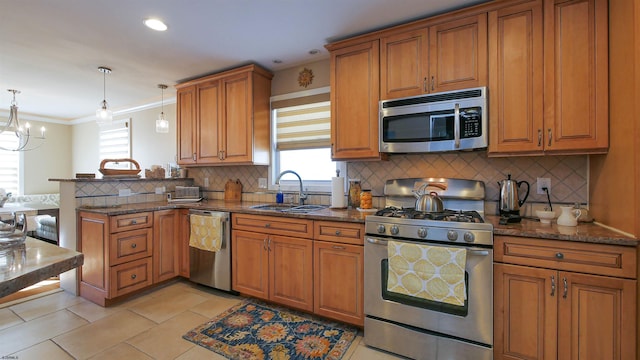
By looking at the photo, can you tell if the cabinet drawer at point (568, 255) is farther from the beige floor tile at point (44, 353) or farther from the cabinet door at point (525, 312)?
the beige floor tile at point (44, 353)

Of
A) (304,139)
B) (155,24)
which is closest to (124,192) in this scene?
(155,24)

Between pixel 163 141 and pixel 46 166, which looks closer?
pixel 163 141

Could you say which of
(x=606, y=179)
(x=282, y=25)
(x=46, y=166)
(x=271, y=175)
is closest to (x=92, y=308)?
(x=271, y=175)

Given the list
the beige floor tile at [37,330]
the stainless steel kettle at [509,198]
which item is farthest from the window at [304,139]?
the beige floor tile at [37,330]

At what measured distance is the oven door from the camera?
1755mm

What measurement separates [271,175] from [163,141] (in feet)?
7.28

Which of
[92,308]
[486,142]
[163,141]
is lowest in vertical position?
[92,308]

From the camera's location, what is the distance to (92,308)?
2668 mm

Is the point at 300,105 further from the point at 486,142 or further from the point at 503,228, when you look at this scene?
the point at 503,228

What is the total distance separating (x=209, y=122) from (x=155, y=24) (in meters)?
1.28

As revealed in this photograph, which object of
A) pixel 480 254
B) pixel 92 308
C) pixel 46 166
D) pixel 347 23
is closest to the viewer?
pixel 480 254

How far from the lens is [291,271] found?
2490 mm

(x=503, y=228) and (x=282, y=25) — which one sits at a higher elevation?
(x=282, y=25)

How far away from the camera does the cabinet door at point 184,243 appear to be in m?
3.18
